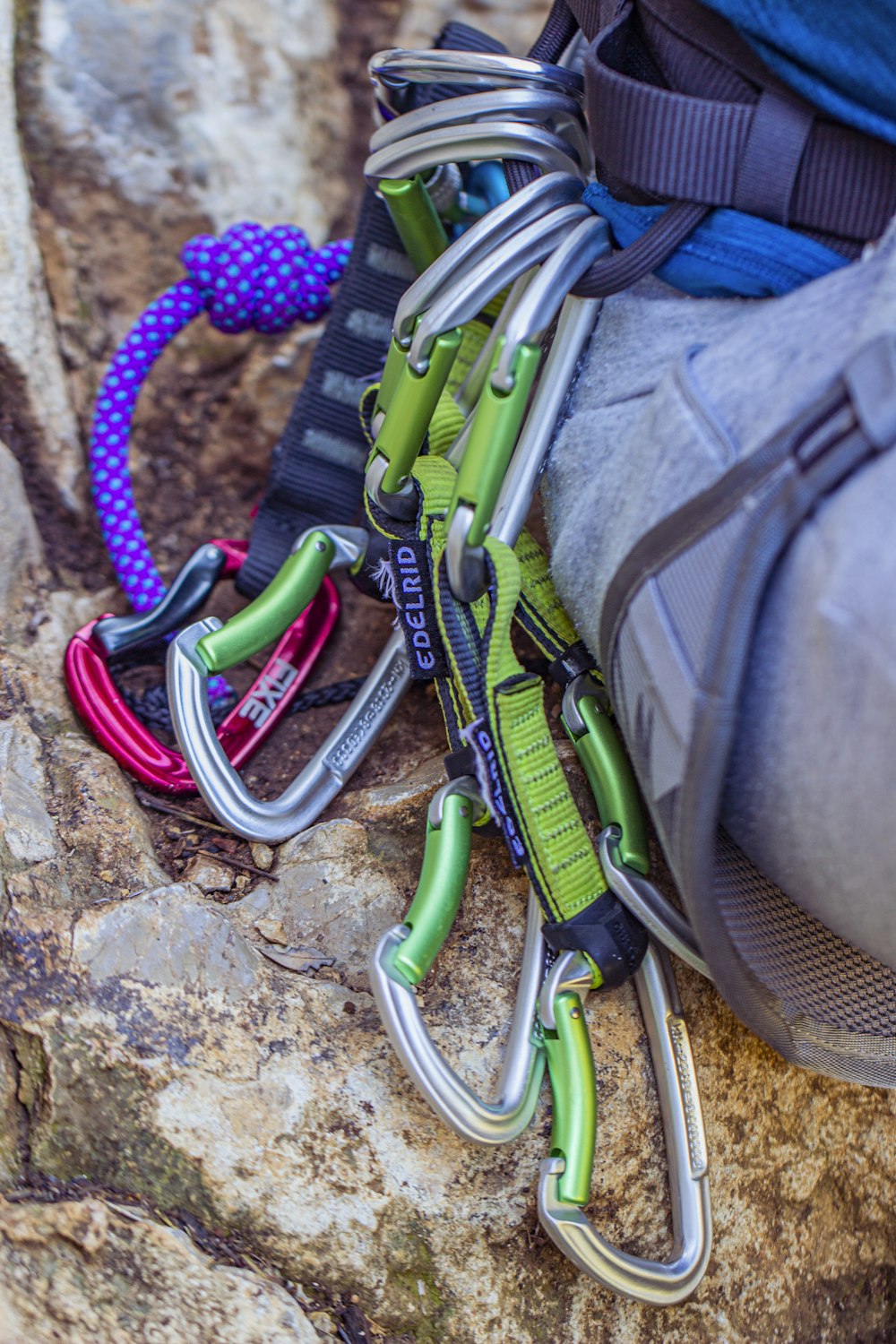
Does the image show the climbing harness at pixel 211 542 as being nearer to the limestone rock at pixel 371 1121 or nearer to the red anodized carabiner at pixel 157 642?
the red anodized carabiner at pixel 157 642

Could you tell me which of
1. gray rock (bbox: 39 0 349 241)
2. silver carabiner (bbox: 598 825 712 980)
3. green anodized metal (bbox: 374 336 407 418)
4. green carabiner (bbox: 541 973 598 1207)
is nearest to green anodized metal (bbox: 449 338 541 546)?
green anodized metal (bbox: 374 336 407 418)

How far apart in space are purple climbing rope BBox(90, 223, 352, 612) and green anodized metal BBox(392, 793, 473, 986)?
517 millimetres

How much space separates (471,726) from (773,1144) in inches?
20.8

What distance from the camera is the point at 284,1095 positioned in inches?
35.6

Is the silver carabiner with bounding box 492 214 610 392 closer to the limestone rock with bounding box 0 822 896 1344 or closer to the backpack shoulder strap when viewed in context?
the backpack shoulder strap

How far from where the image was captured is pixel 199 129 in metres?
1.54

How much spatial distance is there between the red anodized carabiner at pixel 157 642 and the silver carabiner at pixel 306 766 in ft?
0.32

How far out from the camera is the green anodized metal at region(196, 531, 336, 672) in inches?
40.1

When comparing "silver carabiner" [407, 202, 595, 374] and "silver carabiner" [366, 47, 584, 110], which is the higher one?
"silver carabiner" [366, 47, 584, 110]

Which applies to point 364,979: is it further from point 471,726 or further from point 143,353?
point 143,353

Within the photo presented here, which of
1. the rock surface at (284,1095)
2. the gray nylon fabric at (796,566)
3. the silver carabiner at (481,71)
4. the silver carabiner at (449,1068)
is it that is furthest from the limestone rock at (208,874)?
the silver carabiner at (481,71)

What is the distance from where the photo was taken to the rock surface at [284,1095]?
86 centimetres

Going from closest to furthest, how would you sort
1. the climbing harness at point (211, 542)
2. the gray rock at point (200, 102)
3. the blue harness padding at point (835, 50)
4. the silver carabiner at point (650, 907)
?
the blue harness padding at point (835, 50)
the silver carabiner at point (650, 907)
the climbing harness at point (211, 542)
the gray rock at point (200, 102)

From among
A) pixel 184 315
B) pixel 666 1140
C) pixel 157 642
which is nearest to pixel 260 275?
pixel 184 315
